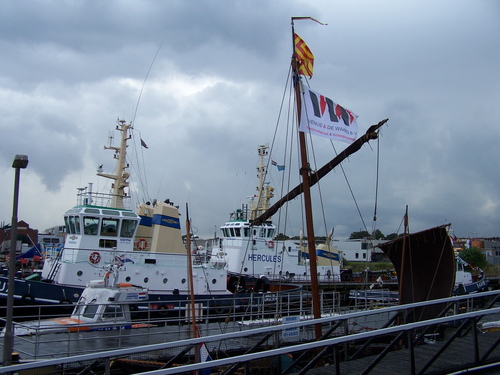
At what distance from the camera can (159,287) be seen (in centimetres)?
2242

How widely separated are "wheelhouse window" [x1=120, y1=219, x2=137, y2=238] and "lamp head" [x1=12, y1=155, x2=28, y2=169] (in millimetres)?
15415

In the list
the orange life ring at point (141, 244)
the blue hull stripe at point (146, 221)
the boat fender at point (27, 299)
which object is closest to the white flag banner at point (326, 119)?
the boat fender at point (27, 299)

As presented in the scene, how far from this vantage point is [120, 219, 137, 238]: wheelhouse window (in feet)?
77.9

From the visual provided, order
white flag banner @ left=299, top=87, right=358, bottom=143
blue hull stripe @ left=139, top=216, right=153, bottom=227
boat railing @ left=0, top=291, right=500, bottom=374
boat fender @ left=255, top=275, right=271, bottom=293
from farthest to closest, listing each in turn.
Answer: blue hull stripe @ left=139, top=216, right=153, bottom=227 < boat fender @ left=255, top=275, right=271, bottom=293 < white flag banner @ left=299, top=87, right=358, bottom=143 < boat railing @ left=0, top=291, right=500, bottom=374

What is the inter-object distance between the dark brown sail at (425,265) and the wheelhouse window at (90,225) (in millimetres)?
13717

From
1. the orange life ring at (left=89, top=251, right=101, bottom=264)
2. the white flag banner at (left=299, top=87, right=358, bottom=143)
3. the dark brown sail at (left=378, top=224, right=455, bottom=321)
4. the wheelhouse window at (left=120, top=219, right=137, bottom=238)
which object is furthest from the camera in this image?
the wheelhouse window at (left=120, top=219, right=137, bottom=238)

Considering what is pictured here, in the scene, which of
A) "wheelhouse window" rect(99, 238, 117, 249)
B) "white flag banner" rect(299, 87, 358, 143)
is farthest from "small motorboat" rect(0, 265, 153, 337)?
"white flag banner" rect(299, 87, 358, 143)

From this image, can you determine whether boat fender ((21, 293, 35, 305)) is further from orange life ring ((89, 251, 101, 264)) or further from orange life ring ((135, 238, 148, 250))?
orange life ring ((135, 238, 148, 250))

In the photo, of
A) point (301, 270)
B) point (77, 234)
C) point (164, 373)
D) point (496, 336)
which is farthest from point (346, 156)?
point (301, 270)

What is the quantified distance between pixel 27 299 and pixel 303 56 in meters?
14.4

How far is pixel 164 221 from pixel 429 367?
19.9m

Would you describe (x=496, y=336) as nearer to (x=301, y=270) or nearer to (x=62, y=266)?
(x=62, y=266)

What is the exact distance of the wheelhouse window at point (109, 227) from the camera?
76.6 ft

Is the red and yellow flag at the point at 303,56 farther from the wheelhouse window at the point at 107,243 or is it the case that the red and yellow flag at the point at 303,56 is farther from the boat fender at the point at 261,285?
the boat fender at the point at 261,285
